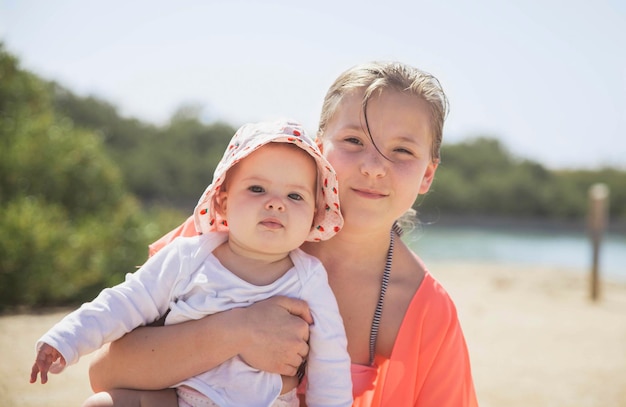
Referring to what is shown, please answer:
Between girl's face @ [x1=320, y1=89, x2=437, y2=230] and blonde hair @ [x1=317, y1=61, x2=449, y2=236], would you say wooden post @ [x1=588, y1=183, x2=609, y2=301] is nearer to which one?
blonde hair @ [x1=317, y1=61, x2=449, y2=236]

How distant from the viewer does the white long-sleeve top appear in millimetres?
1960

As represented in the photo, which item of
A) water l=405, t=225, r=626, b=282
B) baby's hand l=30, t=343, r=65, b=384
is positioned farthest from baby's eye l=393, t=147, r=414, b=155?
water l=405, t=225, r=626, b=282

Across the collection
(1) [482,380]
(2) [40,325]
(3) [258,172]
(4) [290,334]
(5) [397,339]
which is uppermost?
(3) [258,172]

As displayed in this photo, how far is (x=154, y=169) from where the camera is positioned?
2533 centimetres

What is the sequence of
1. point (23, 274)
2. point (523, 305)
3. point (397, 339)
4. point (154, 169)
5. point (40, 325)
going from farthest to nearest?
point (154, 169) < point (523, 305) < point (23, 274) < point (40, 325) < point (397, 339)

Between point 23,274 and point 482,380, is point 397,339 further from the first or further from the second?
point 23,274

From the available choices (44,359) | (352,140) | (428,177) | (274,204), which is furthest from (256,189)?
(428,177)

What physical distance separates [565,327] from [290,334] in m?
7.82

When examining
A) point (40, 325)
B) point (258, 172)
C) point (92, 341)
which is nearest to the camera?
point (92, 341)

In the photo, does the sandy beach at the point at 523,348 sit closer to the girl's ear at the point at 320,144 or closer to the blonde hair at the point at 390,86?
the girl's ear at the point at 320,144

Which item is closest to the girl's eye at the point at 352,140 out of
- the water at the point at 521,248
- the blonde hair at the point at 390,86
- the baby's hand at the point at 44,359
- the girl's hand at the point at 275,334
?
the blonde hair at the point at 390,86

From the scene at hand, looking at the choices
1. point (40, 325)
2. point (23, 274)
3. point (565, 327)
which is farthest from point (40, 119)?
point (565, 327)

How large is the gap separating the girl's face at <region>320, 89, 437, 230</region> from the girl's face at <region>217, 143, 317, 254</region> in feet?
0.91

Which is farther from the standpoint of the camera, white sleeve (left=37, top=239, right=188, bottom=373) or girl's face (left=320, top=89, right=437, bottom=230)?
girl's face (left=320, top=89, right=437, bottom=230)
